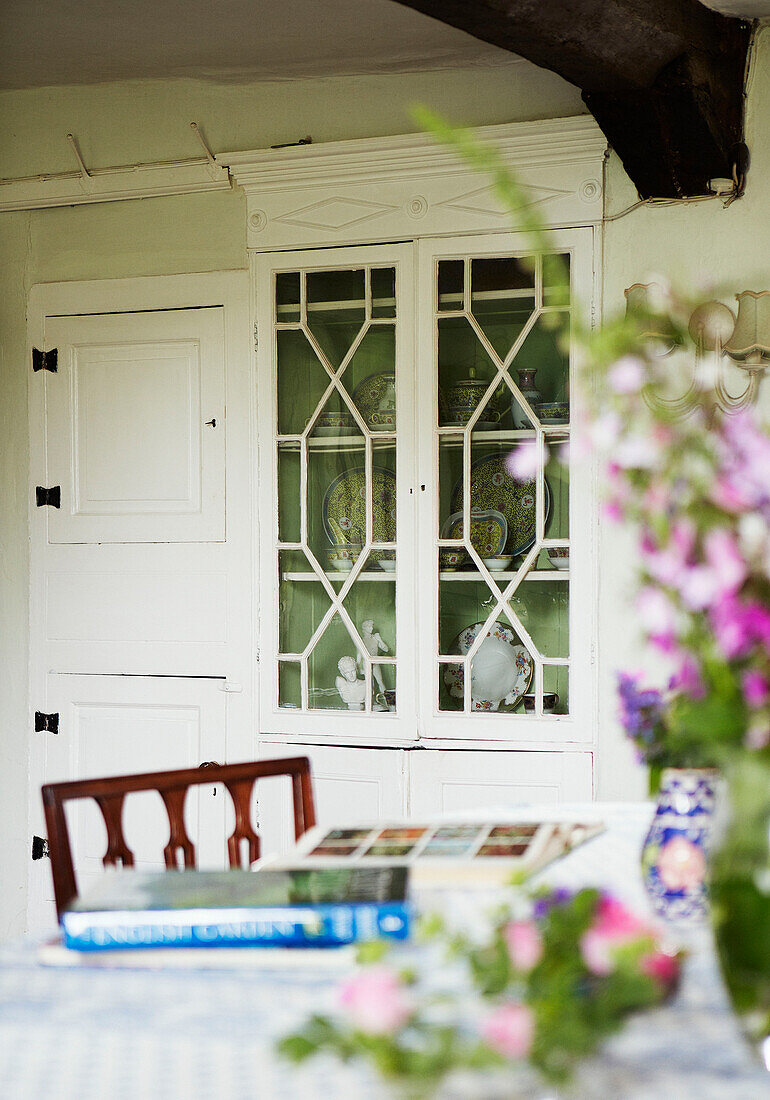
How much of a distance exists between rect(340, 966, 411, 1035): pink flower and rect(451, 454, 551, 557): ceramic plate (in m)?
2.27

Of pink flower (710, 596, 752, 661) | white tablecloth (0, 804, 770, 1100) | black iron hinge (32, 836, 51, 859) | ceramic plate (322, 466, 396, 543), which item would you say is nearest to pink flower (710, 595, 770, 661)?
pink flower (710, 596, 752, 661)

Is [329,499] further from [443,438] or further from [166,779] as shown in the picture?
[166,779]

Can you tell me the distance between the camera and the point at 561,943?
63cm

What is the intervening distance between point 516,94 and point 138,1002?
8.60 feet

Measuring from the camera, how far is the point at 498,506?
280cm

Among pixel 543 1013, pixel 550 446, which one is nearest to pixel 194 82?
pixel 550 446

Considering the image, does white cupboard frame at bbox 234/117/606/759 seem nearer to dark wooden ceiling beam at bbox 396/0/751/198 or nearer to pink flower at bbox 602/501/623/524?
dark wooden ceiling beam at bbox 396/0/751/198

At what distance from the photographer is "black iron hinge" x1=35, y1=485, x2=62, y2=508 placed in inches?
125

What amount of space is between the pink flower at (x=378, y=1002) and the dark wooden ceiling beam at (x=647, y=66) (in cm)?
185

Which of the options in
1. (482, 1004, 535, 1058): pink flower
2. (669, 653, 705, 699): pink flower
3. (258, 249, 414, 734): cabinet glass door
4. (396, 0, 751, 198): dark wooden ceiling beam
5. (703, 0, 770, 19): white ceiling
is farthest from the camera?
(258, 249, 414, 734): cabinet glass door

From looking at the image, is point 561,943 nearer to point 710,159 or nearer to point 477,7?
point 477,7

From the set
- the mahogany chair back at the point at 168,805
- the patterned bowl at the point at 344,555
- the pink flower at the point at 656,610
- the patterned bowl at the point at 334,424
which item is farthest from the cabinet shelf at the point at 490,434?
the pink flower at the point at 656,610

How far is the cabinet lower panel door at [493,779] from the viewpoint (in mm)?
2705

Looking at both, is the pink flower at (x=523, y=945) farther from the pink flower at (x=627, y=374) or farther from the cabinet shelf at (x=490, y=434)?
the cabinet shelf at (x=490, y=434)
